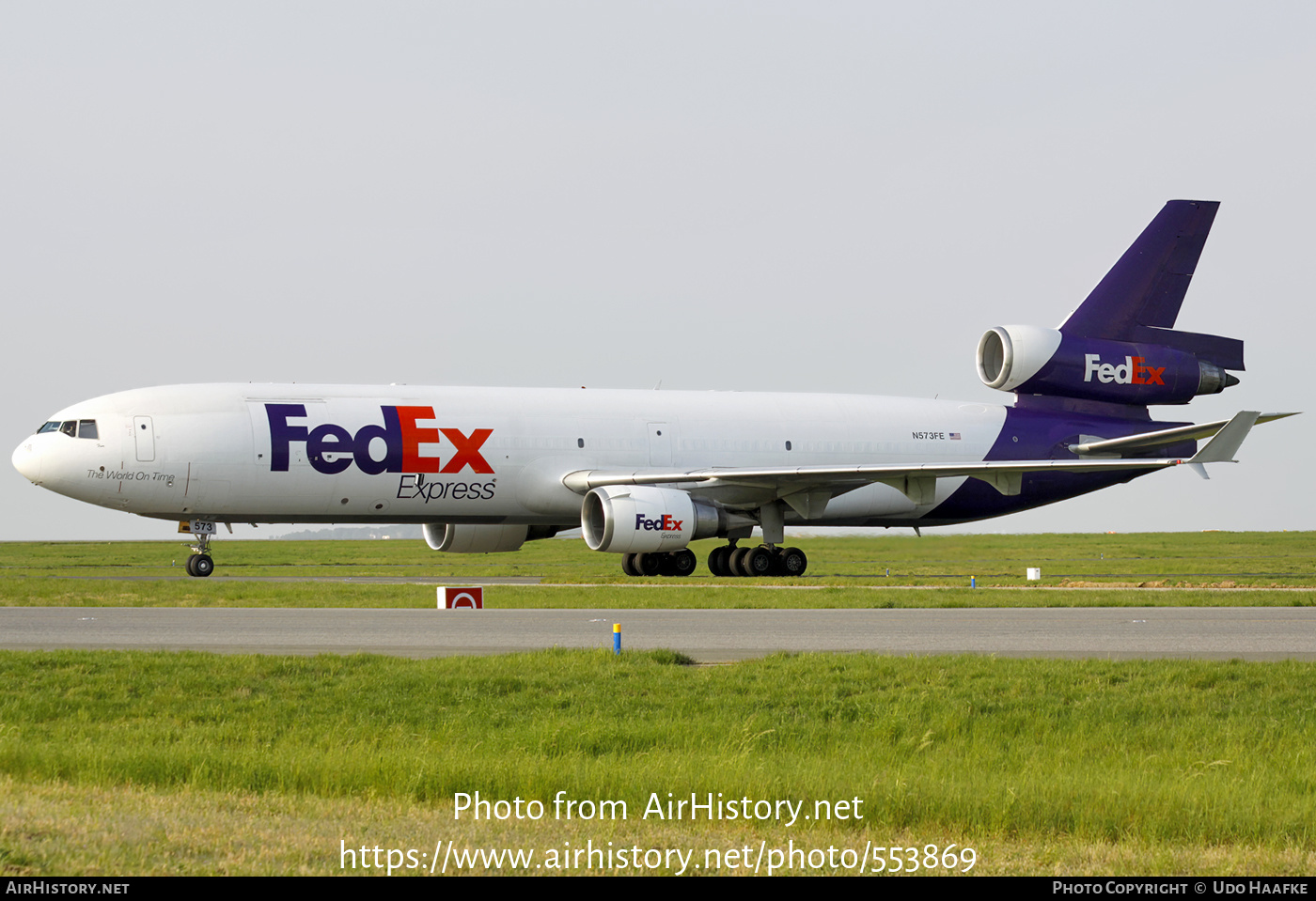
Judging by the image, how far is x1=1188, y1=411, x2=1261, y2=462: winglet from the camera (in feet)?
91.5

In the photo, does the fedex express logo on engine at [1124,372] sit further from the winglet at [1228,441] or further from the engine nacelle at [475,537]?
the engine nacelle at [475,537]

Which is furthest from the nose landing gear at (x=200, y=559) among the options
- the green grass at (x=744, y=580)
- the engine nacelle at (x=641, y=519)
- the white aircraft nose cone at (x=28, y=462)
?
the engine nacelle at (x=641, y=519)

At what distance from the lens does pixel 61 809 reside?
712 centimetres

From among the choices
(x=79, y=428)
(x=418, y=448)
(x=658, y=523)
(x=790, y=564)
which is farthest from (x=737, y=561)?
(x=79, y=428)

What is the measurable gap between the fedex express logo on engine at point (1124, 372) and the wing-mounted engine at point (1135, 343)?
0.03 metres

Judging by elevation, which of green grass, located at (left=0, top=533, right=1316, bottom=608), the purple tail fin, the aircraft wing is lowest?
green grass, located at (left=0, top=533, right=1316, bottom=608)

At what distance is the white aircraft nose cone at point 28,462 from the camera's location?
92.4 feet

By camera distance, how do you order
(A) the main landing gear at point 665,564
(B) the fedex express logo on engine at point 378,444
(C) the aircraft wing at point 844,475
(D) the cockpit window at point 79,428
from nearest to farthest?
(D) the cockpit window at point 79,428 → (B) the fedex express logo on engine at point 378,444 → (C) the aircraft wing at point 844,475 → (A) the main landing gear at point 665,564

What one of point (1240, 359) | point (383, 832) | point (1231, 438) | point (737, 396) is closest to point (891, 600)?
point (1231, 438)

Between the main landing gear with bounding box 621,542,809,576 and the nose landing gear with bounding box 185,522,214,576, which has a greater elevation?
the nose landing gear with bounding box 185,522,214,576

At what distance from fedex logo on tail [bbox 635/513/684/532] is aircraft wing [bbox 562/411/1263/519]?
1.49 metres

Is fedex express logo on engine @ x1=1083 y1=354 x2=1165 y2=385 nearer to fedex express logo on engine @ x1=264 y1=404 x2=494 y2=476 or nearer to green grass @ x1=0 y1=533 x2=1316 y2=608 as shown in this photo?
green grass @ x1=0 y1=533 x2=1316 y2=608

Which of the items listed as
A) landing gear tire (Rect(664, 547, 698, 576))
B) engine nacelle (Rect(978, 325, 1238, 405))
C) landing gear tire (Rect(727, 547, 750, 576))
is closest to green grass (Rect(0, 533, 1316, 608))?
landing gear tire (Rect(664, 547, 698, 576))

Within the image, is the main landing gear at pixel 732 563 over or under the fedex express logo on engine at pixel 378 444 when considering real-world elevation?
under
